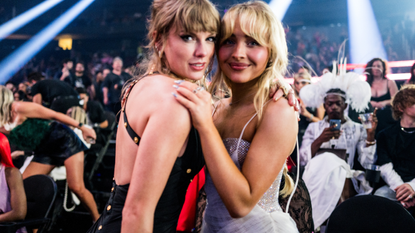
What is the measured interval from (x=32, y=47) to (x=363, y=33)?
475 inches

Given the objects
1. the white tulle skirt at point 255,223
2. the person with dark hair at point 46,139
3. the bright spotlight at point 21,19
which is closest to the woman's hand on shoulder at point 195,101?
the white tulle skirt at point 255,223

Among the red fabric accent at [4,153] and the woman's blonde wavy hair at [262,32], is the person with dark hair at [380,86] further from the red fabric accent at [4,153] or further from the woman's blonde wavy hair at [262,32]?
the red fabric accent at [4,153]

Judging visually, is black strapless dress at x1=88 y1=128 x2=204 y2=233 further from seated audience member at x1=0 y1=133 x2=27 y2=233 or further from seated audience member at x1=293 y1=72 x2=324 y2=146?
seated audience member at x1=293 y1=72 x2=324 y2=146

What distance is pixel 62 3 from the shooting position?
13.5 meters

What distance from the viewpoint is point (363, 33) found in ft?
30.5

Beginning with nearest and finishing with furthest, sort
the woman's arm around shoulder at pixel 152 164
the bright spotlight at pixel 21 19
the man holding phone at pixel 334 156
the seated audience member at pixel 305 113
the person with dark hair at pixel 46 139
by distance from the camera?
the woman's arm around shoulder at pixel 152 164, the person with dark hair at pixel 46 139, the man holding phone at pixel 334 156, the seated audience member at pixel 305 113, the bright spotlight at pixel 21 19

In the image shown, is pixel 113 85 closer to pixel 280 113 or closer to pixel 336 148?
pixel 336 148

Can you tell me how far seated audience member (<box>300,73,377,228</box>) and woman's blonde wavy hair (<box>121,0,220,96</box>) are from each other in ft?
9.57

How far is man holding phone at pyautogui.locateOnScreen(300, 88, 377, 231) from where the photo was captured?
3.64 m

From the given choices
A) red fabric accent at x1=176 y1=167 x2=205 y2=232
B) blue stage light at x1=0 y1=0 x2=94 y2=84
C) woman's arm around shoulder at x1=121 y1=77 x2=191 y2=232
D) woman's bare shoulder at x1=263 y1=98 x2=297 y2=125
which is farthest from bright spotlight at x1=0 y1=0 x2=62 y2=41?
woman's arm around shoulder at x1=121 y1=77 x2=191 y2=232

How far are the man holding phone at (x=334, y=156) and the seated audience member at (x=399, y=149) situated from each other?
142 millimetres

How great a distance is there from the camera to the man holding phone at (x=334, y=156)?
3.64m

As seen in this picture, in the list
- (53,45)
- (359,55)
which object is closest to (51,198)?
(359,55)

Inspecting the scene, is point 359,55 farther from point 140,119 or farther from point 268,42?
point 140,119
